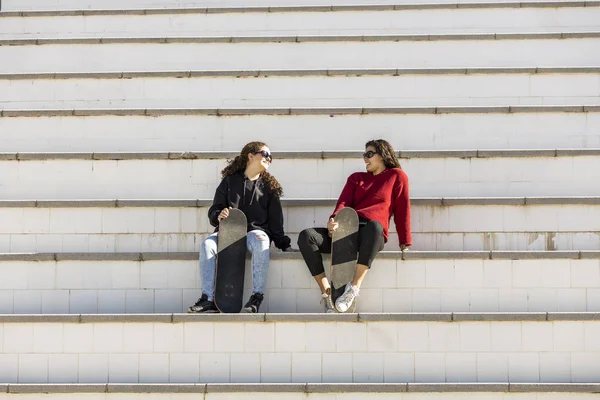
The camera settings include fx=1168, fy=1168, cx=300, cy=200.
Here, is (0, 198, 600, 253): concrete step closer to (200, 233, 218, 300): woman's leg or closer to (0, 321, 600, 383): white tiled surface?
(200, 233, 218, 300): woman's leg

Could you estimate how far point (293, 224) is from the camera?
9734mm

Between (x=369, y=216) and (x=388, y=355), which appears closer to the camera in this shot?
(x=388, y=355)

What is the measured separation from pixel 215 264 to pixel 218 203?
0.59m

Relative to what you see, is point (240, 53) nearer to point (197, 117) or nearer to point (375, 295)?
point (197, 117)

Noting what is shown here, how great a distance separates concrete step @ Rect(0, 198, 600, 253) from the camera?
31.5 feet

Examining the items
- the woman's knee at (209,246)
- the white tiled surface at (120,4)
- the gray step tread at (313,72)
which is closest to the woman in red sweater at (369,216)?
the woman's knee at (209,246)

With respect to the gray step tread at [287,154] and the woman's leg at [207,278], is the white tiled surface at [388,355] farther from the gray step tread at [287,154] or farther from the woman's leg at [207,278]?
the gray step tread at [287,154]

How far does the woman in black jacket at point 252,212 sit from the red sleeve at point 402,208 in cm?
89

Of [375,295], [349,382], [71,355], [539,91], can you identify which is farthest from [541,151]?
[71,355]

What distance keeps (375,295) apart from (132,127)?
10.3 feet

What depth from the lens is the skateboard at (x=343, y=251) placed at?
8.76 meters

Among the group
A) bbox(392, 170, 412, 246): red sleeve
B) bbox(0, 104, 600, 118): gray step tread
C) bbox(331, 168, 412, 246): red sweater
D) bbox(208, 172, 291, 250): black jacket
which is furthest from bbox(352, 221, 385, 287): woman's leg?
bbox(0, 104, 600, 118): gray step tread

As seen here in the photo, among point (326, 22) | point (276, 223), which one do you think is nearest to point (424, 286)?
point (276, 223)

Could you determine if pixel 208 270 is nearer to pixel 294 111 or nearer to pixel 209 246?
pixel 209 246
